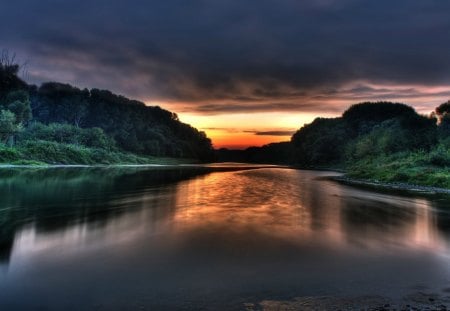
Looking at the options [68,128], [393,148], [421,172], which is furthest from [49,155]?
[393,148]

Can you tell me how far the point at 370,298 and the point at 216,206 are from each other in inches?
679

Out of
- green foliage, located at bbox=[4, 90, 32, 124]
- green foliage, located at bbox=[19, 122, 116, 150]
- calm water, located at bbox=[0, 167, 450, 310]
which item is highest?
green foliage, located at bbox=[4, 90, 32, 124]

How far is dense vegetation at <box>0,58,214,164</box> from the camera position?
3255 inches

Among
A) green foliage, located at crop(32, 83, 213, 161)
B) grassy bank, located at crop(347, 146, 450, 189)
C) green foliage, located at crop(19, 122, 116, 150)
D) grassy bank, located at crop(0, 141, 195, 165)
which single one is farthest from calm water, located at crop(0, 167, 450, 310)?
green foliage, located at crop(32, 83, 213, 161)

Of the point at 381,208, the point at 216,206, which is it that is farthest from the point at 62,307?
the point at 381,208

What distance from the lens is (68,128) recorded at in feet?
380

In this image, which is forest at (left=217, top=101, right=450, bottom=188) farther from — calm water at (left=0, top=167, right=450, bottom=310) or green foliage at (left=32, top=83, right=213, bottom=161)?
green foliage at (left=32, top=83, right=213, bottom=161)

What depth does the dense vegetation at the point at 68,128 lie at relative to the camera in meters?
82.7

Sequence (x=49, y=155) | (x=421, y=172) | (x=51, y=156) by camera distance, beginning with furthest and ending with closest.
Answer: (x=51, y=156), (x=49, y=155), (x=421, y=172)

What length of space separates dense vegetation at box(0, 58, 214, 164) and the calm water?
204 ft

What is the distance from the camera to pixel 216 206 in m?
25.3

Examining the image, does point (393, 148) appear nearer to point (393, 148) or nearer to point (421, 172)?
point (393, 148)

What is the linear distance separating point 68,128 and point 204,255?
116999 mm

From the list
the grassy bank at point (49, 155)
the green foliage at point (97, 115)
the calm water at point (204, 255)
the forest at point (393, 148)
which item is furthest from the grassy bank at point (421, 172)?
the green foliage at point (97, 115)
